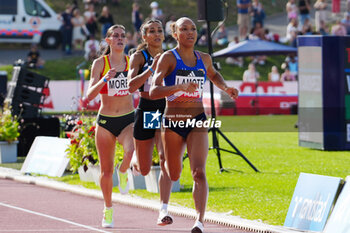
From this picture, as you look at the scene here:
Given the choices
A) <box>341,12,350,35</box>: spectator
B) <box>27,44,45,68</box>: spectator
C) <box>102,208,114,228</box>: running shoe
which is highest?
<box>341,12,350,35</box>: spectator

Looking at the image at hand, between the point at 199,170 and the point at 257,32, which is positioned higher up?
the point at 257,32

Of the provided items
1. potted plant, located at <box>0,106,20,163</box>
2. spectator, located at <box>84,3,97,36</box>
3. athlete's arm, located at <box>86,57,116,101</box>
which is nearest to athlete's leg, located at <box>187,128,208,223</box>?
athlete's arm, located at <box>86,57,116,101</box>

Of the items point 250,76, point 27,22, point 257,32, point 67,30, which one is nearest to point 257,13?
point 257,32

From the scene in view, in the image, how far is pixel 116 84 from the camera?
10227 mm

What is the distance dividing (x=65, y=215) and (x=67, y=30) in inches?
1090

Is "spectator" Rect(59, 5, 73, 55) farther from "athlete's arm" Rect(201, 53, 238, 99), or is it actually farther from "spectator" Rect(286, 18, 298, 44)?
"athlete's arm" Rect(201, 53, 238, 99)

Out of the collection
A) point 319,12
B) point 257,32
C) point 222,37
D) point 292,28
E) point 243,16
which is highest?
point 319,12

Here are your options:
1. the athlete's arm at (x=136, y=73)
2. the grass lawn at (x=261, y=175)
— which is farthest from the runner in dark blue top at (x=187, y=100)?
the grass lawn at (x=261, y=175)

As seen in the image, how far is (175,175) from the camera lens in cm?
940

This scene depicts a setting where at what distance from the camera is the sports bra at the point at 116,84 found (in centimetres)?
1021

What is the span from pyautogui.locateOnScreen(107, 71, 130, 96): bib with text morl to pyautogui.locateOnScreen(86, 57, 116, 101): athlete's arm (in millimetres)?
159

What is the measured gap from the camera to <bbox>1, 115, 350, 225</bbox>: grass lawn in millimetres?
11531

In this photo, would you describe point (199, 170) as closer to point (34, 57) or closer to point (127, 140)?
point (127, 140)

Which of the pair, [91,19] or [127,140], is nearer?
[127,140]
